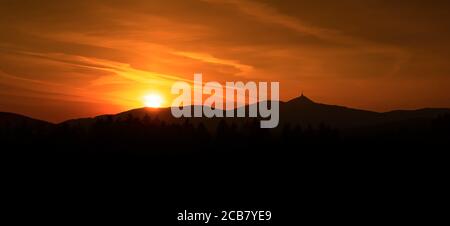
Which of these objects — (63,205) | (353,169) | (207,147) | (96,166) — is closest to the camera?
(63,205)

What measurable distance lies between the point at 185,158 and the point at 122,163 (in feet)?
71.6

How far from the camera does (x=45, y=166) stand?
575 feet

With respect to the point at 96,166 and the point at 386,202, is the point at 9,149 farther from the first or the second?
the point at 386,202

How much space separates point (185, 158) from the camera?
18288 centimetres
